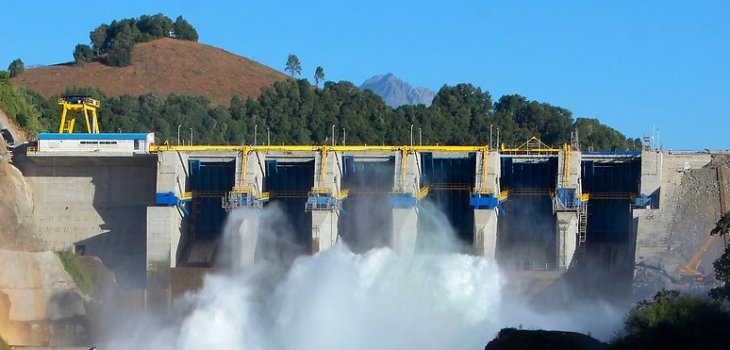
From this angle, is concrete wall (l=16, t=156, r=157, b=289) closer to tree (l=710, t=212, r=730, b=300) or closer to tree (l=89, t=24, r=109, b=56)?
tree (l=710, t=212, r=730, b=300)

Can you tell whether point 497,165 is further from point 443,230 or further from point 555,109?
point 555,109

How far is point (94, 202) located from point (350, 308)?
17328 millimetres

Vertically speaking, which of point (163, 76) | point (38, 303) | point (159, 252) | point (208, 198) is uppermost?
point (163, 76)

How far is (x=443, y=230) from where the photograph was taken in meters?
70.4

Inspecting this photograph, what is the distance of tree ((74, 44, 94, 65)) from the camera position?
5492 inches

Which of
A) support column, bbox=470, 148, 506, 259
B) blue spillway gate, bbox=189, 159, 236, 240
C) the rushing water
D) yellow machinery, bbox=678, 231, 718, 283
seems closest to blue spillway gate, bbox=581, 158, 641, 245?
support column, bbox=470, 148, 506, 259

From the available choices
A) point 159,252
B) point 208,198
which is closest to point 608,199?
point 208,198

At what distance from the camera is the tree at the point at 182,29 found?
15075cm

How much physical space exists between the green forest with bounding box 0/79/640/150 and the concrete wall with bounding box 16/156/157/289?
633 inches

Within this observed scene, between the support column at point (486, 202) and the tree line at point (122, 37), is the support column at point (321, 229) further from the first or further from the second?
the tree line at point (122, 37)

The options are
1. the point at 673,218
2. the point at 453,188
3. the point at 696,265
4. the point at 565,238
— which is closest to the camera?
the point at 696,265

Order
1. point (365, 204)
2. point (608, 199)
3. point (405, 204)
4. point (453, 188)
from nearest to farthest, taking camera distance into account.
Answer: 1. point (405, 204)
2. point (608, 199)
3. point (453, 188)
4. point (365, 204)

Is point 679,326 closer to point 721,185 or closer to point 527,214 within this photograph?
point 721,185

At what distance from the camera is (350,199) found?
7169 cm
